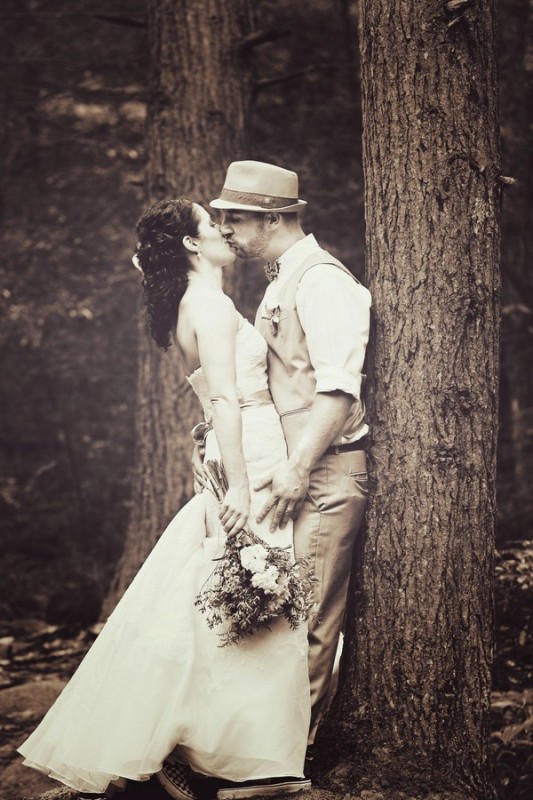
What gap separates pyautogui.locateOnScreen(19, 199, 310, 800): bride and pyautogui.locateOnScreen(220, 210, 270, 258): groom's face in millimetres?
55

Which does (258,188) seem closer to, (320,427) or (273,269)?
(273,269)

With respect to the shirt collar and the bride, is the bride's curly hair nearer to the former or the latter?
the bride

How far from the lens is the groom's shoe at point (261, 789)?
11.3 ft

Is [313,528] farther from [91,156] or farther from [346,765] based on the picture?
[91,156]

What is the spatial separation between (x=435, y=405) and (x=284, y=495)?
27.5 inches

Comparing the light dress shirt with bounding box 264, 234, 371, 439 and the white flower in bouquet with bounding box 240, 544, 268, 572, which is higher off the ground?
the light dress shirt with bounding box 264, 234, 371, 439

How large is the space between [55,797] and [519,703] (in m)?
2.70

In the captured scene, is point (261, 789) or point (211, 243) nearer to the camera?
point (261, 789)

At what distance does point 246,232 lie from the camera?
3.81 m

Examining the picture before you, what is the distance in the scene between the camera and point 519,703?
521cm

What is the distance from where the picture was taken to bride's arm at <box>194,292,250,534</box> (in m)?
3.59

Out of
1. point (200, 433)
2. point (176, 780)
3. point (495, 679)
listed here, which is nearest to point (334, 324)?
point (200, 433)

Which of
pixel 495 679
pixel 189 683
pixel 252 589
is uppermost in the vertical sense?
pixel 252 589

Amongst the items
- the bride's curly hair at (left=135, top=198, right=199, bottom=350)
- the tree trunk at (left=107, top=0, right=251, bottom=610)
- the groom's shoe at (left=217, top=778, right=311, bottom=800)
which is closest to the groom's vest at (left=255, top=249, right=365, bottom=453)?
the bride's curly hair at (left=135, top=198, right=199, bottom=350)
